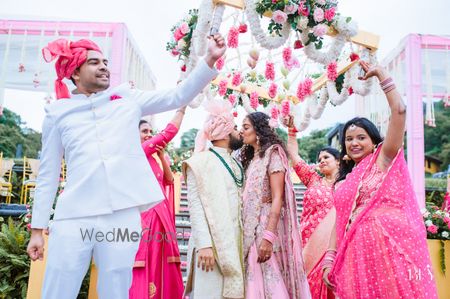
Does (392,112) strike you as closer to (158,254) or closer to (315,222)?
(315,222)

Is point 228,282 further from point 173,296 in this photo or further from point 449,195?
point 449,195

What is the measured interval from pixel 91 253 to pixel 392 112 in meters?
1.65

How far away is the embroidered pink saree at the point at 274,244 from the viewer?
281 centimetres

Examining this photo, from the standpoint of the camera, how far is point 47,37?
936 cm

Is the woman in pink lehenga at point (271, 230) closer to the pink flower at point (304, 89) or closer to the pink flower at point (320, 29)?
the pink flower at point (320, 29)

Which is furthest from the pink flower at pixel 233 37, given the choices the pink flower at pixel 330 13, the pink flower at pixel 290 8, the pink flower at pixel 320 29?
the pink flower at pixel 330 13

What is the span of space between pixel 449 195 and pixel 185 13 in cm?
404

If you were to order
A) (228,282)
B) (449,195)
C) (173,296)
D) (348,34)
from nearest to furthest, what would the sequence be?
(228,282)
(173,296)
(348,34)
(449,195)

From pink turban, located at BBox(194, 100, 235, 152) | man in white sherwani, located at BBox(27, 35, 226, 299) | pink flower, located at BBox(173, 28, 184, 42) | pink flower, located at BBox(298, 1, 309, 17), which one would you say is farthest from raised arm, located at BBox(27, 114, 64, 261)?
pink flower, located at BBox(173, 28, 184, 42)

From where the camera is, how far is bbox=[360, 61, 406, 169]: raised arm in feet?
7.50

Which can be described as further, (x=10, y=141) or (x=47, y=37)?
(x=10, y=141)

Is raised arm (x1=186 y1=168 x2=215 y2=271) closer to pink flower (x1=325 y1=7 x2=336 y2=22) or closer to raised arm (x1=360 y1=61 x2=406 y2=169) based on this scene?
raised arm (x1=360 y1=61 x2=406 y2=169)

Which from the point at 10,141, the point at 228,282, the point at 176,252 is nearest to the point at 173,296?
the point at 176,252

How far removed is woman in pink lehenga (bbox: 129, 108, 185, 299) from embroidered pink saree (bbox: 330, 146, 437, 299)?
1.47 meters
